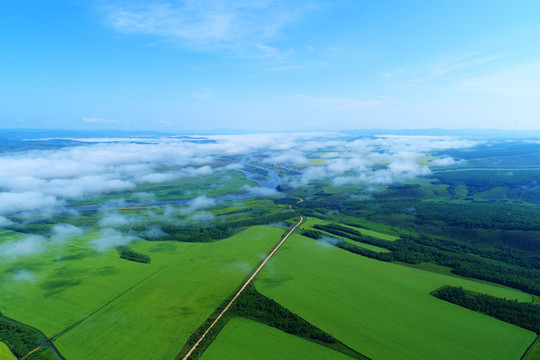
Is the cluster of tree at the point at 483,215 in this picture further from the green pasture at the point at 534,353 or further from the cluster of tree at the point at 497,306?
the green pasture at the point at 534,353

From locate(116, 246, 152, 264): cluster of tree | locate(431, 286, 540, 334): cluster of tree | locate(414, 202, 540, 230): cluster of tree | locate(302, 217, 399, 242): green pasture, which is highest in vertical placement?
locate(414, 202, 540, 230): cluster of tree

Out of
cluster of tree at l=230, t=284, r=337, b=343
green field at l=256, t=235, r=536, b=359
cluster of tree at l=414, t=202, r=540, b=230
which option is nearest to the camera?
green field at l=256, t=235, r=536, b=359

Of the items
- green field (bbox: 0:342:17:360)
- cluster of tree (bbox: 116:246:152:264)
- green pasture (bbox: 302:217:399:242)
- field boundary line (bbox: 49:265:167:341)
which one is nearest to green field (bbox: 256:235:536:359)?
green pasture (bbox: 302:217:399:242)

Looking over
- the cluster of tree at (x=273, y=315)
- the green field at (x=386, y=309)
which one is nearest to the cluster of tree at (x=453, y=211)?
the green field at (x=386, y=309)

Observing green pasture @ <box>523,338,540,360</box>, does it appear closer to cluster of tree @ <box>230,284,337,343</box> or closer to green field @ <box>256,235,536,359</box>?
green field @ <box>256,235,536,359</box>

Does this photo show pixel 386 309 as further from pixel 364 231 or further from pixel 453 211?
pixel 453 211

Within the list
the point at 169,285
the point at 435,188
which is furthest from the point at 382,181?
the point at 169,285

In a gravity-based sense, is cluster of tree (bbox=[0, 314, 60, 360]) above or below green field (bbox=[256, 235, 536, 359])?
above

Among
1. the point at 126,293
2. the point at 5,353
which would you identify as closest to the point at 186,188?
the point at 126,293
